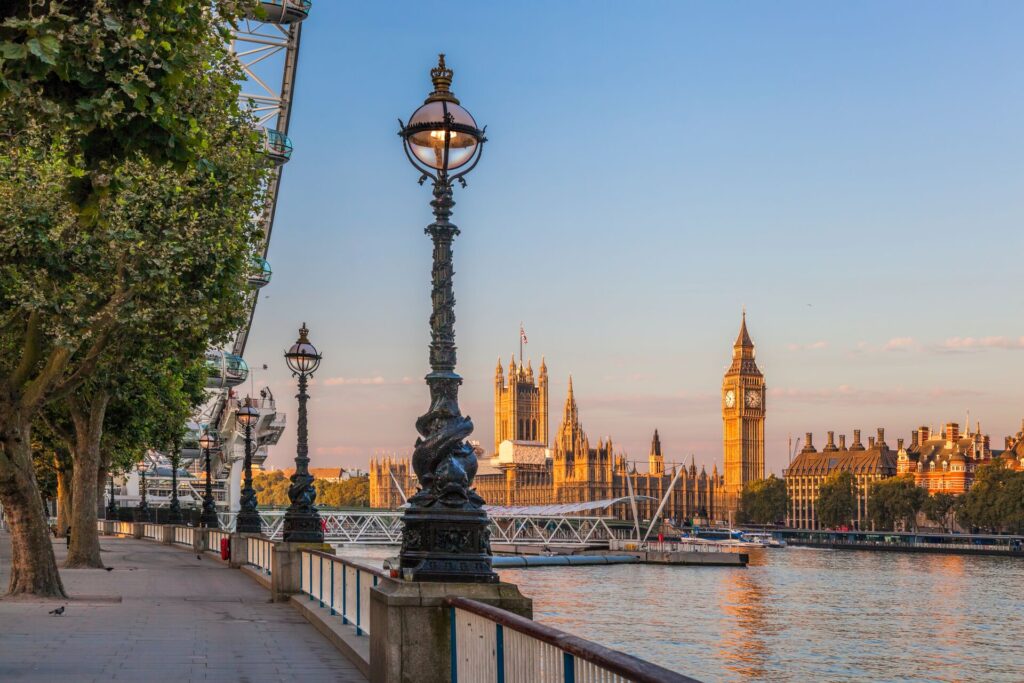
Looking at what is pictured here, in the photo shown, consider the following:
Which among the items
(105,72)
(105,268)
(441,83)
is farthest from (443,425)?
(105,268)

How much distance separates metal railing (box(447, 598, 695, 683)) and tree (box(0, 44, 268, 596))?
38.1ft

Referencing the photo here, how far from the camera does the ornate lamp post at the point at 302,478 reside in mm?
25828

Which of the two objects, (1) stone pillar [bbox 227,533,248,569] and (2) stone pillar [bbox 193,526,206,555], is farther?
(2) stone pillar [bbox 193,526,206,555]

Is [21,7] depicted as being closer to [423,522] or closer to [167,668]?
[423,522]

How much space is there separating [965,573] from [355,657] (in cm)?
10588

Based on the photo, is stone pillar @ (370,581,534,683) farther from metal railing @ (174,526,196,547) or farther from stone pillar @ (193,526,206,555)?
metal railing @ (174,526,196,547)

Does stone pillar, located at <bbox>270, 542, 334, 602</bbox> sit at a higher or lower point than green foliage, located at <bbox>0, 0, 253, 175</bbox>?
lower

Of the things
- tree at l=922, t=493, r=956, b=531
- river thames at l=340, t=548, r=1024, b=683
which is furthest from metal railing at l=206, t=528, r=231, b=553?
tree at l=922, t=493, r=956, b=531

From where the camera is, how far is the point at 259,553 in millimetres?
33531

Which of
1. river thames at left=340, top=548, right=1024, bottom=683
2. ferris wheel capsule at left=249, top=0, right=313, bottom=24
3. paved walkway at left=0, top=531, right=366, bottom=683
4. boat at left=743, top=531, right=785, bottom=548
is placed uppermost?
ferris wheel capsule at left=249, top=0, right=313, bottom=24

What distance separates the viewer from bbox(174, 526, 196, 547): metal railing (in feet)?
170

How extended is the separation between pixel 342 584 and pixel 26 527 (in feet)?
27.5

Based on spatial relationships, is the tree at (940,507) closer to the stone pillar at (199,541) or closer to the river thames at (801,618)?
the river thames at (801,618)

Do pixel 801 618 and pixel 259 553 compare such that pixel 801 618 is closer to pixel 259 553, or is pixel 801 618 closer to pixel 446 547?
pixel 259 553
